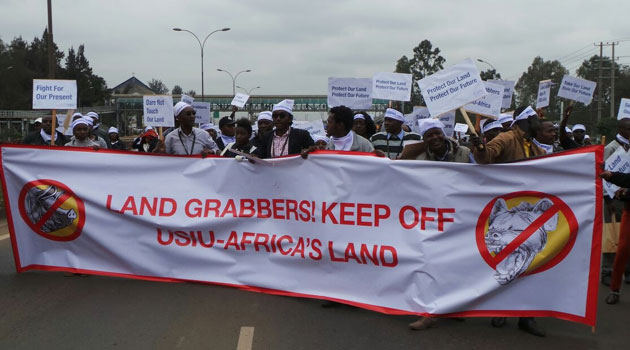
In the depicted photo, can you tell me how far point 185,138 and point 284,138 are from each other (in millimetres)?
1174

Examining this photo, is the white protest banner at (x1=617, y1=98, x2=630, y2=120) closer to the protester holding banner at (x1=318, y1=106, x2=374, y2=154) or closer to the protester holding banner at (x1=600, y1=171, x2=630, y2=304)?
the protester holding banner at (x1=600, y1=171, x2=630, y2=304)

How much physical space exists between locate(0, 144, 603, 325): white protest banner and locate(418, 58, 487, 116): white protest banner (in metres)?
1.18

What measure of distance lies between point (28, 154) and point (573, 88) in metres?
7.96

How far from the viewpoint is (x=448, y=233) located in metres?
4.53

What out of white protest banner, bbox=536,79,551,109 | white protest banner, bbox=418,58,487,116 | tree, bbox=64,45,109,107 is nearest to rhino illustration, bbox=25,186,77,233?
white protest banner, bbox=418,58,487,116

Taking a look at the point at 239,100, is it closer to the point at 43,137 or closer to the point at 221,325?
the point at 43,137

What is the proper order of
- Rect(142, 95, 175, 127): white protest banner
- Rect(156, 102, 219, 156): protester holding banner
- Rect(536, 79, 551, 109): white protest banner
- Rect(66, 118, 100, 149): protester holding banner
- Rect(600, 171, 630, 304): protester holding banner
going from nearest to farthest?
Rect(600, 171, 630, 304): protester holding banner, Rect(156, 102, 219, 156): protester holding banner, Rect(66, 118, 100, 149): protester holding banner, Rect(142, 95, 175, 127): white protest banner, Rect(536, 79, 551, 109): white protest banner

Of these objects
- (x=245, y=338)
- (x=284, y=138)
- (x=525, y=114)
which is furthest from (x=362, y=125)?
(x=245, y=338)

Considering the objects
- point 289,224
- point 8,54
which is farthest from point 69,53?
point 289,224

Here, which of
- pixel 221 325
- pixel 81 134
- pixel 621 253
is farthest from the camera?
pixel 81 134

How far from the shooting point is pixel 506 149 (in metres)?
4.90

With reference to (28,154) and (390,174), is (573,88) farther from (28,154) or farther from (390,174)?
(28,154)

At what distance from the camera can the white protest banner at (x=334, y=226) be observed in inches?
170

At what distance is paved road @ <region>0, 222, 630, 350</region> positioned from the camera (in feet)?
13.8
